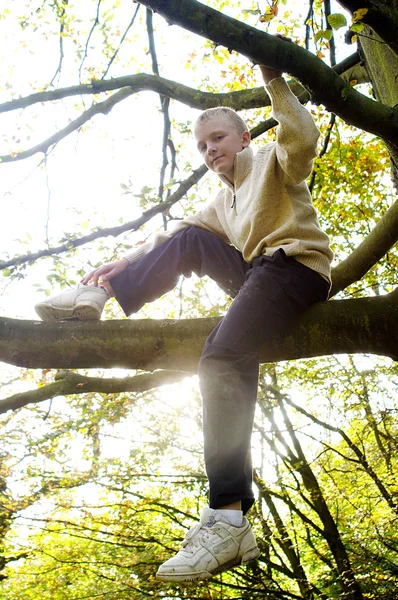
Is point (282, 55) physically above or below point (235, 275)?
above

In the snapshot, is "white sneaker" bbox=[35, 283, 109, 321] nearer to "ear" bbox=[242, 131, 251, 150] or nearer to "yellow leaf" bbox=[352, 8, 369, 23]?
"ear" bbox=[242, 131, 251, 150]

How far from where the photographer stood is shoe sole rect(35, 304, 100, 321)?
2350 millimetres

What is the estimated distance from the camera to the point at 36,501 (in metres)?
6.95

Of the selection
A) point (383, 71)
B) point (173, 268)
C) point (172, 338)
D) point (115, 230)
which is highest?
point (383, 71)

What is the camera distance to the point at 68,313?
2.37 metres

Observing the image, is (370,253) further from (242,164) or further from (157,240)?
(157,240)

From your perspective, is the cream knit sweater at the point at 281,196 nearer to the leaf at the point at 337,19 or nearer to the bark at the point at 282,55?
the bark at the point at 282,55

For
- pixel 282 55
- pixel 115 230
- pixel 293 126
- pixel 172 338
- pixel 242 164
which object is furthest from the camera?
pixel 115 230

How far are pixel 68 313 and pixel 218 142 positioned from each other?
Result: 1144 mm

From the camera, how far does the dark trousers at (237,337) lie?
5.98 ft

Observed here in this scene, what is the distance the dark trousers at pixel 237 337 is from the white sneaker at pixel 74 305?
179 mm

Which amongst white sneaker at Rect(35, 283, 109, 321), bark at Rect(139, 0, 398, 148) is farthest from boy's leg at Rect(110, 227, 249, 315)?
bark at Rect(139, 0, 398, 148)

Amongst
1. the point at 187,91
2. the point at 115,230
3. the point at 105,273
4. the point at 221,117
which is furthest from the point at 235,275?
the point at 187,91

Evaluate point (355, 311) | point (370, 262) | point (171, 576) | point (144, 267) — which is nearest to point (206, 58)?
point (370, 262)
